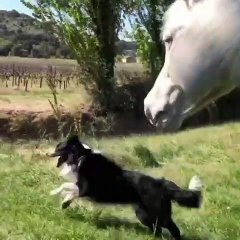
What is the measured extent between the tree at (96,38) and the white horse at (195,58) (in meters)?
11.1

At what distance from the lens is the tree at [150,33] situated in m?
13.8

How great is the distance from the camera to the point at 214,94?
224 centimetres

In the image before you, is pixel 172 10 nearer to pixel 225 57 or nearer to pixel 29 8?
pixel 225 57

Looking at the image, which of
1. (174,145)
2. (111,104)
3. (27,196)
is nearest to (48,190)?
(27,196)

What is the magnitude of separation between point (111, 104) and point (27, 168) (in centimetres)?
811

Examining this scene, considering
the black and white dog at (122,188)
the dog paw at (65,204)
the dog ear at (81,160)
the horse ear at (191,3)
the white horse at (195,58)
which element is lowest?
the dog paw at (65,204)

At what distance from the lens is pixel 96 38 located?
13.7 m

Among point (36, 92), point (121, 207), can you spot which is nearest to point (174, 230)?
point (121, 207)

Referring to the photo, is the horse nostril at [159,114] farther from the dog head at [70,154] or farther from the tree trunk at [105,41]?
the tree trunk at [105,41]

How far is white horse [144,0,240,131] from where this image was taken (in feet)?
6.79

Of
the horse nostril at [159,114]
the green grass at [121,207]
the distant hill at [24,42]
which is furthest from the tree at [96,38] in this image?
the distant hill at [24,42]

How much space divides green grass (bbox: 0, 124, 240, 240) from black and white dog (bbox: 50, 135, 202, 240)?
14 cm

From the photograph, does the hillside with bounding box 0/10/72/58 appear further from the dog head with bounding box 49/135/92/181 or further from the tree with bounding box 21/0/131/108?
the dog head with bounding box 49/135/92/181

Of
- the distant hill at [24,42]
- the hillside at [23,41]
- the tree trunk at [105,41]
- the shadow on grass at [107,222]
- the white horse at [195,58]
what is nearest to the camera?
the white horse at [195,58]
